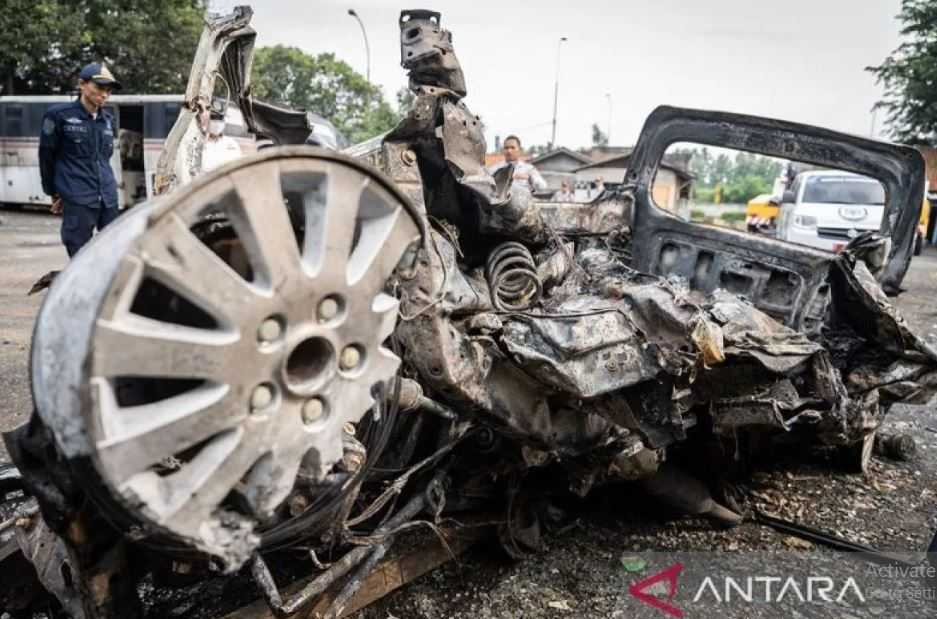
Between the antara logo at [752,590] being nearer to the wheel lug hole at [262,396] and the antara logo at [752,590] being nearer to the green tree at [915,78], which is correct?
the wheel lug hole at [262,396]

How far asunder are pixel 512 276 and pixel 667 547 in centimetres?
151

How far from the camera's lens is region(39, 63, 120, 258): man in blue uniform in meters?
5.00

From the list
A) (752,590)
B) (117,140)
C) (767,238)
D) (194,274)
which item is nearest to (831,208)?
(767,238)

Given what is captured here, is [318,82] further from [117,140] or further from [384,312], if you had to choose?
[384,312]

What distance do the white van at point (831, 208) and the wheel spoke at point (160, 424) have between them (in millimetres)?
12102

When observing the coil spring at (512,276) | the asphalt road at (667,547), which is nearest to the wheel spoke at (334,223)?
the coil spring at (512,276)

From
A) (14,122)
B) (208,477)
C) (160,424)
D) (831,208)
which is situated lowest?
(831,208)

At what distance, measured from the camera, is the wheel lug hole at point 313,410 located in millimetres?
1437

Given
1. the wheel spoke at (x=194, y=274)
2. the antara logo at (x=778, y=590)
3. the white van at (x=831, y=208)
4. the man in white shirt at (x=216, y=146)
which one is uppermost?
the man in white shirt at (x=216, y=146)

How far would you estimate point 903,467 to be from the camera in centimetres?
432

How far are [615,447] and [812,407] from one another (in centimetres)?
105

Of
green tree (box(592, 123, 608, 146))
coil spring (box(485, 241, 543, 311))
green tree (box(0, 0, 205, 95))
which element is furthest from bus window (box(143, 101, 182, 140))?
green tree (box(592, 123, 608, 146))

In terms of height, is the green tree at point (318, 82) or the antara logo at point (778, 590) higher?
the green tree at point (318, 82)

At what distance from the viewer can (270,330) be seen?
133 centimetres
